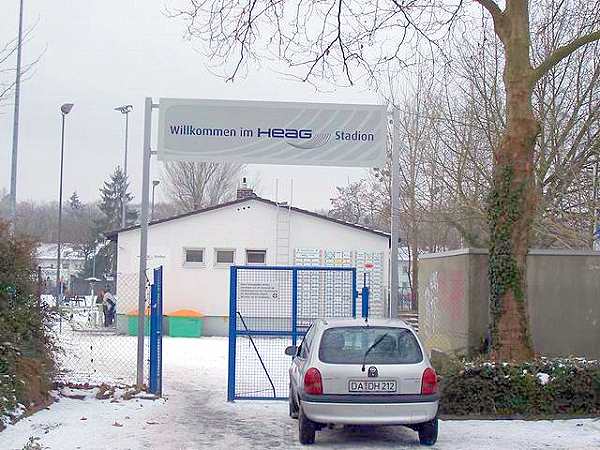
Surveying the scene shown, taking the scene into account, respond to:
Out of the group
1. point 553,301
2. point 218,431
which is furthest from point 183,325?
point 218,431

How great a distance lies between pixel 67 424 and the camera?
11.5 metres

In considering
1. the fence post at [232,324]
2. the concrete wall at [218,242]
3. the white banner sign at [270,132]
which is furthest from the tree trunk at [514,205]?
the concrete wall at [218,242]

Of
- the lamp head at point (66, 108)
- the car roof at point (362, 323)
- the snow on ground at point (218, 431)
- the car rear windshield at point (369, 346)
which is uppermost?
the lamp head at point (66, 108)

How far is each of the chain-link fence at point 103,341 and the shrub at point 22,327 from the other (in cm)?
64

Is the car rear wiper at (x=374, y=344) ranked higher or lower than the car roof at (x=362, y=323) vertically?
lower

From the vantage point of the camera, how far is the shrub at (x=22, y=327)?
1208 centimetres

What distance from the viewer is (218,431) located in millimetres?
11586

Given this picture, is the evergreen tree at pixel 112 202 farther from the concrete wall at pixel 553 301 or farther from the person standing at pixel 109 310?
the concrete wall at pixel 553 301

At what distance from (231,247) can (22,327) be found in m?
20.9

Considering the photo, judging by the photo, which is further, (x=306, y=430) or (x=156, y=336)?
(x=156, y=336)

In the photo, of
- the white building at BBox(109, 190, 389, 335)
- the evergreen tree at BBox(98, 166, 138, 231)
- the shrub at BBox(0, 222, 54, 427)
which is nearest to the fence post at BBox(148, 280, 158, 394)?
the shrub at BBox(0, 222, 54, 427)

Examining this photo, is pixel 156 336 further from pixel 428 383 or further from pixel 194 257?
pixel 194 257

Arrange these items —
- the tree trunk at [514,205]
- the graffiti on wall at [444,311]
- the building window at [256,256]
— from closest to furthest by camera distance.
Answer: the tree trunk at [514,205] < the graffiti on wall at [444,311] < the building window at [256,256]

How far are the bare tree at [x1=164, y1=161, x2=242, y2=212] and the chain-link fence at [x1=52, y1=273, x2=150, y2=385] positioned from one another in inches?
1191
